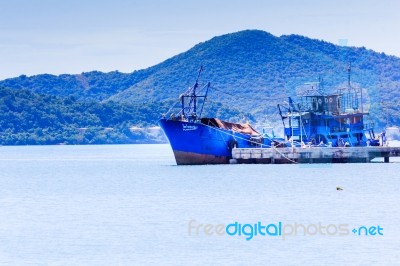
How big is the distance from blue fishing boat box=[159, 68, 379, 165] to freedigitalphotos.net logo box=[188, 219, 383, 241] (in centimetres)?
3637

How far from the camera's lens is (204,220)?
146 feet

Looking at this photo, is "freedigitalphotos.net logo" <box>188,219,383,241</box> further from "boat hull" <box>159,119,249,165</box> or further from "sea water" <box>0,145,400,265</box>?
"boat hull" <box>159,119,249,165</box>

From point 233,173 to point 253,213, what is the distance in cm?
2969

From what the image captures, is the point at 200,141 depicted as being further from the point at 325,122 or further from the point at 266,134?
the point at 325,122

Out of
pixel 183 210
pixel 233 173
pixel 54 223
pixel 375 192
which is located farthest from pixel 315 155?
pixel 54 223

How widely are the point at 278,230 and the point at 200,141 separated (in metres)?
38.7

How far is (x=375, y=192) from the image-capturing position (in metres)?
59.0

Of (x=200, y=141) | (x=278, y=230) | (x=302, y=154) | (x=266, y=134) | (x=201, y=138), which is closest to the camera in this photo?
(x=278, y=230)

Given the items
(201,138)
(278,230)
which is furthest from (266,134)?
(278,230)

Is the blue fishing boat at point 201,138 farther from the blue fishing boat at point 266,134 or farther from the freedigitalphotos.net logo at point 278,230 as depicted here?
the freedigitalphotos.net logo at point 278,230

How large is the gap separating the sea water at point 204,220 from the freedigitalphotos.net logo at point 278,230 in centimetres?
5

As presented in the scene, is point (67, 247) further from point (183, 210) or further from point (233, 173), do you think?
point (233, 173)

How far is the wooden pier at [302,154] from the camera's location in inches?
3115

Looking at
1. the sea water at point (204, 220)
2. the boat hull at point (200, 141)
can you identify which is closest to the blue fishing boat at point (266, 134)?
the boat hull at point (200, 141)
